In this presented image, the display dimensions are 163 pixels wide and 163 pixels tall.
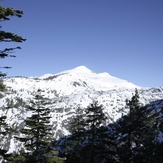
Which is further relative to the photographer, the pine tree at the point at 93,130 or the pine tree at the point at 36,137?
the pine tree at the point at 93,130

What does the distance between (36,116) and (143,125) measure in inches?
441

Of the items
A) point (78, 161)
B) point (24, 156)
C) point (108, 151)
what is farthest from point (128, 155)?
point (24, 156)

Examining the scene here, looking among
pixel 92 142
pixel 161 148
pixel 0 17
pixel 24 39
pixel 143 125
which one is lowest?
pixel 161 148

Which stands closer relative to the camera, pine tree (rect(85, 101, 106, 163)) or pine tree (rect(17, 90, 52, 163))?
pine tree (rect(17, 90, 52, 163))

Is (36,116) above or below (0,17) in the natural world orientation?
below

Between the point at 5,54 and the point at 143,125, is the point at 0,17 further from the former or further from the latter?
the point at 143,125

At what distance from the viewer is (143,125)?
25312 millimetres

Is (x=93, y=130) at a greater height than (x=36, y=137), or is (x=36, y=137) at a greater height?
(x=93, y=130)

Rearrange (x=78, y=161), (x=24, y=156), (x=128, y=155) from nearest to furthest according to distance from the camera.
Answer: (x=24, y=156) < (x=128, y=155) < (x=78, y=161)

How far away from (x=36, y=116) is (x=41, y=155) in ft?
12.3

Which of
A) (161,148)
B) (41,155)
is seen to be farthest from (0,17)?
(161,148)

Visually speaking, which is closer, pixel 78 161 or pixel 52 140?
pixel 52 140

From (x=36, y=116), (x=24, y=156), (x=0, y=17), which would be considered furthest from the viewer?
(x=36, y=116)

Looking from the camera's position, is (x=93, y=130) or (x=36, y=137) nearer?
(x=36, y=137)
